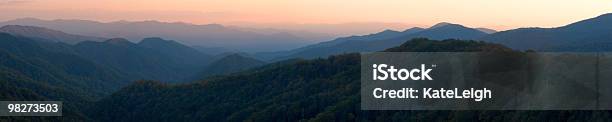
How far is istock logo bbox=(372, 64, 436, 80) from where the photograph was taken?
32.9 m

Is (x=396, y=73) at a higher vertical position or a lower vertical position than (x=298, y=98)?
higher

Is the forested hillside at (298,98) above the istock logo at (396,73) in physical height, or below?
below

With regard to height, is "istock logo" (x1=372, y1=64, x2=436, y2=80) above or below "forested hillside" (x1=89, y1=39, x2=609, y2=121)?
above

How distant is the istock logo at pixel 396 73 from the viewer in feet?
108

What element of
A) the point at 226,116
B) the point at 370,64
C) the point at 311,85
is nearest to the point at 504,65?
the point at 370,64

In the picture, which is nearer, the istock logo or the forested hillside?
the istock logo

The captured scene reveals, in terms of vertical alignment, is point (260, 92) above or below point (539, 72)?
below

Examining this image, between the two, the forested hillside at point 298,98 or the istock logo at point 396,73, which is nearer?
the istock logo at point 396,73

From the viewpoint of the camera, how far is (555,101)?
38.0 meters

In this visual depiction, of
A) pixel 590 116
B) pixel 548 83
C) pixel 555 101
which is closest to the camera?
pixel 548 83

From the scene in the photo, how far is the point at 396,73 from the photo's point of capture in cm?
3309

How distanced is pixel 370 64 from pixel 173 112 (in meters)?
158

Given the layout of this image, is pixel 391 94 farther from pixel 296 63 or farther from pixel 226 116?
pixel 296 63

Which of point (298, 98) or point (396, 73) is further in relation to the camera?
point (298, 98)
